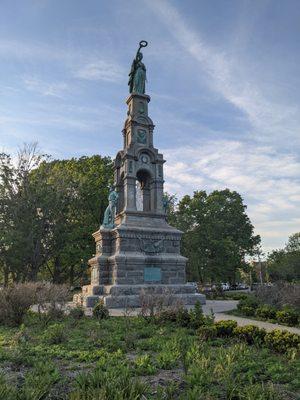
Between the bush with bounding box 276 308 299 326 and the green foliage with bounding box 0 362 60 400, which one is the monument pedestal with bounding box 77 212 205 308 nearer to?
the bush with bounding box 276 308 299 326

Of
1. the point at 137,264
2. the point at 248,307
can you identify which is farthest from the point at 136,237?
the point at 248,307

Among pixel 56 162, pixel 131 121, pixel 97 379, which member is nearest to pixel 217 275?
pixel 56 162

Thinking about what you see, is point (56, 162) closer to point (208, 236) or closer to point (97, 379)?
point (208, 236)

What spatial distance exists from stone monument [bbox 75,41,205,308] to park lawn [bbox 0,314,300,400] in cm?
901

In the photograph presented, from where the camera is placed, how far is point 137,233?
20844mm

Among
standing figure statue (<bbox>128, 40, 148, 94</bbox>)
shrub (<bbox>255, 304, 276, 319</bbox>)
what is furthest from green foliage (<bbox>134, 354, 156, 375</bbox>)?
standing figure statue (<bbox>128, 40, 148, 94</bbox>)

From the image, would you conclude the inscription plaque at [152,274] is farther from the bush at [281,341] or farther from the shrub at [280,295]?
the bush at [281,341]

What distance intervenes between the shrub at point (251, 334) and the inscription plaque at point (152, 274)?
11.0 m

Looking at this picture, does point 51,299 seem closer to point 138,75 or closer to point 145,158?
point 145,158

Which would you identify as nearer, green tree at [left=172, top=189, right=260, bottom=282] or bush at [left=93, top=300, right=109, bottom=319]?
bush at [left=93, top=300, right=109, bottom=319]

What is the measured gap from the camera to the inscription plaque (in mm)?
20328

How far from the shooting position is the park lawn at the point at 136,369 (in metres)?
5.11

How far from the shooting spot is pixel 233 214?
1813 inches

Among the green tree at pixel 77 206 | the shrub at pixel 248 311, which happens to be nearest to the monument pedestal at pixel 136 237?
the shrub at pixel 248 311
